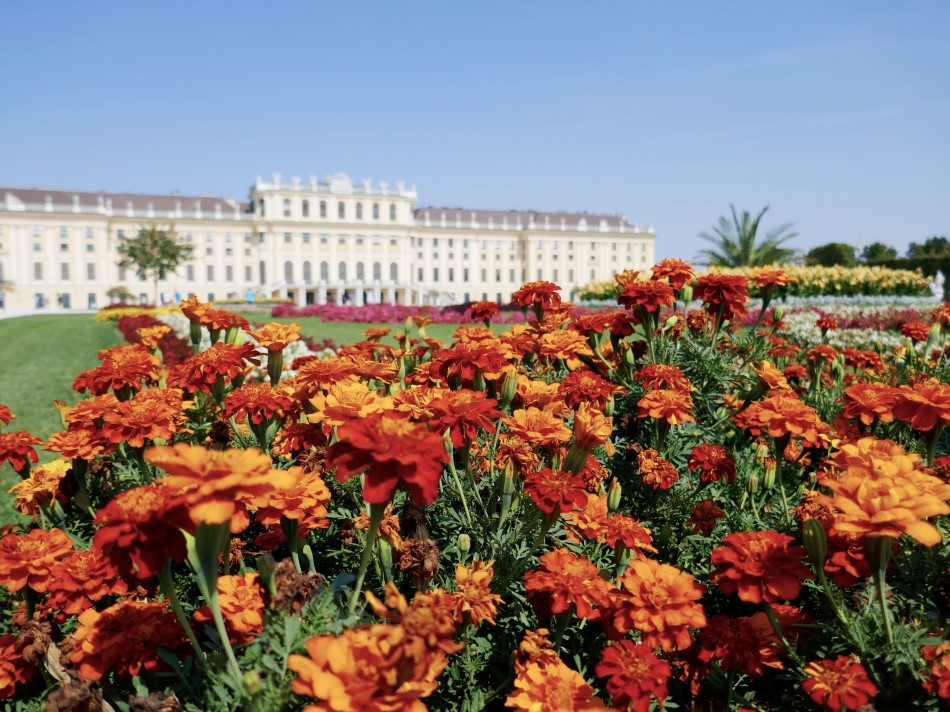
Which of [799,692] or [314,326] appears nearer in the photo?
[799,692]

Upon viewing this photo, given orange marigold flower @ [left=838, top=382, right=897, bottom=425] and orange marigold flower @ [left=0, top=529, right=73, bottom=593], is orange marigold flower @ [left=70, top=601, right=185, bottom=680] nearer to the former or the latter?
orange marigold flower @ [left=0, top=529, right=73, bottom=593]

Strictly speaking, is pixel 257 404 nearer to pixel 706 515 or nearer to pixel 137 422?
pixel 137 422

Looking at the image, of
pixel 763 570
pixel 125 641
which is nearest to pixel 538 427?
pixel 763 570

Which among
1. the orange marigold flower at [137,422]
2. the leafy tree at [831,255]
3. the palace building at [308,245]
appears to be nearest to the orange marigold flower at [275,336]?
the orange marigold flower at [137,422]

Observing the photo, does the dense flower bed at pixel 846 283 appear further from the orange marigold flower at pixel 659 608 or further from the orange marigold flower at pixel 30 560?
the orange marigold flower at pixel 30 560

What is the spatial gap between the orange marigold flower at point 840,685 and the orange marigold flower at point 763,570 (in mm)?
149

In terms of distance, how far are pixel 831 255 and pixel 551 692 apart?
153ft

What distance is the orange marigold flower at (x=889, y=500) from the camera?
1117 millimetres

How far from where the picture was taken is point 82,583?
150 cm

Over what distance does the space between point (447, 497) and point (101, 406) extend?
1.12m

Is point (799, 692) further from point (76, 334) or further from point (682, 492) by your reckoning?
point (76, 334)

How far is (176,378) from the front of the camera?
2.43 metres

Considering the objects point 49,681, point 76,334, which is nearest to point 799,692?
point 49,681

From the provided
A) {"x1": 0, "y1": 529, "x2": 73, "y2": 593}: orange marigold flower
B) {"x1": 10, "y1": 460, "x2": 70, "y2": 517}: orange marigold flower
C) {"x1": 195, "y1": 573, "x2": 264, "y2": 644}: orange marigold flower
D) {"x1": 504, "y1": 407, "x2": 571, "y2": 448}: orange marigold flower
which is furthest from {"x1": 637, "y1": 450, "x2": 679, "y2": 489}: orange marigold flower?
{"x1": 10, "y1": 460, "x2": 70, "y2": 517}: orange marigold flower
